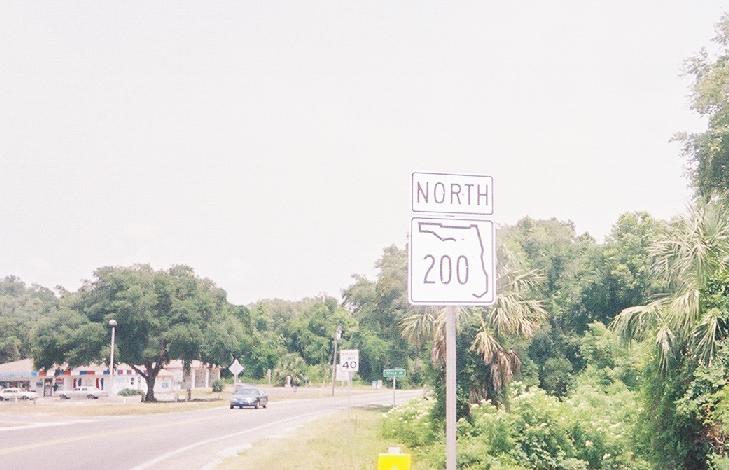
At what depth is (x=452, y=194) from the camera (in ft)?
13.8

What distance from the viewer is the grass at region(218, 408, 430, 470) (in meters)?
17.0

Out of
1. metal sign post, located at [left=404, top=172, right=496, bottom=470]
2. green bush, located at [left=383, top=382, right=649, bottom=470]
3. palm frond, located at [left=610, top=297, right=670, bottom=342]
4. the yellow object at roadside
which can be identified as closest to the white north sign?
metal sign post, located at [left=404, top=172, right=496, bottom=470]

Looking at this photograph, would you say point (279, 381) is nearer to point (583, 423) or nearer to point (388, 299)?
point (388, 299)

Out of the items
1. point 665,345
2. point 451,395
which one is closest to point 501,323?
point 665,345

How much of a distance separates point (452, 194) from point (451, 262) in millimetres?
401

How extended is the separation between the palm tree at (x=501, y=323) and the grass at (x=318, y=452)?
3.50 meters

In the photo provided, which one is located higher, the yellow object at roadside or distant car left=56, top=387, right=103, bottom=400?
the yellow object at roadside

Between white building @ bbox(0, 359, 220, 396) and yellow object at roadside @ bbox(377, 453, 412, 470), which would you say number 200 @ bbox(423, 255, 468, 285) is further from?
white building @ bbox(0, 359, 220, 396)

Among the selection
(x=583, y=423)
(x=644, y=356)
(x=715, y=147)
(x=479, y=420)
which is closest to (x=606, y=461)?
(x=583, y=423)

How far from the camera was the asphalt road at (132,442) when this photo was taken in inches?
706

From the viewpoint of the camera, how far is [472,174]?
4.25 m

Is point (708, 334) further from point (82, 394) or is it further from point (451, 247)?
point (82, 394)

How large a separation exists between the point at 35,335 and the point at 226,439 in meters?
41.1

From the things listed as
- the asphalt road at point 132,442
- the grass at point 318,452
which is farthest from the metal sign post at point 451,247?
the asphalt road at point 132,442
